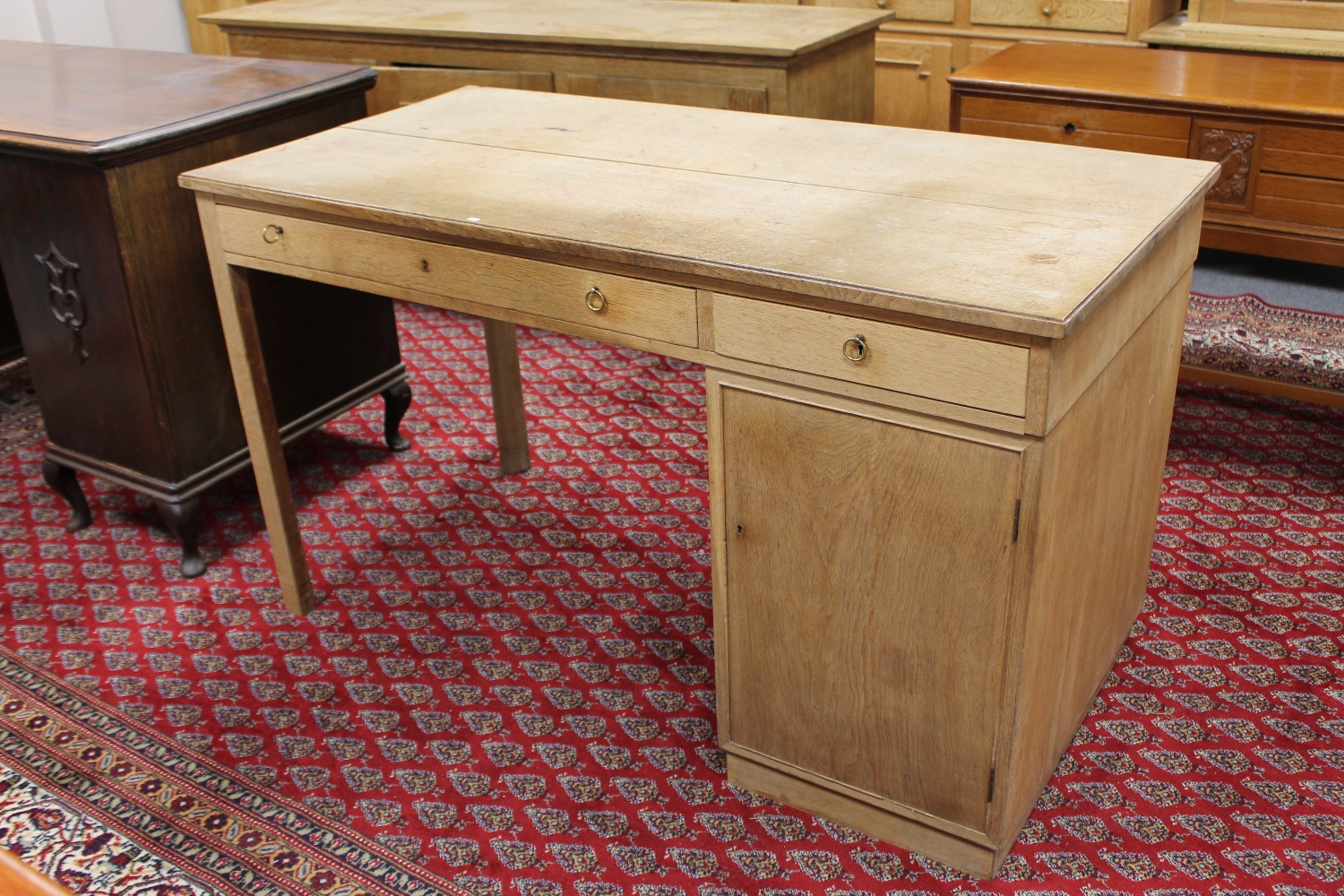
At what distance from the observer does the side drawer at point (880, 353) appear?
→ 4.94 feet

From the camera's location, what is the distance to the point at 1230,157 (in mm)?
3025

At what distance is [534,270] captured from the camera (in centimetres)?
188

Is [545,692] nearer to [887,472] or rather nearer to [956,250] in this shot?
[887,472]

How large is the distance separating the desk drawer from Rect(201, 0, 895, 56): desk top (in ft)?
5.10

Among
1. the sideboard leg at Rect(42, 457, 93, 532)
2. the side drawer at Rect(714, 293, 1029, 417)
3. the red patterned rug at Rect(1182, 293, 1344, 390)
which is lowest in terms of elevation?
the sideboard leg at Rect(42, 457, 93, 532)

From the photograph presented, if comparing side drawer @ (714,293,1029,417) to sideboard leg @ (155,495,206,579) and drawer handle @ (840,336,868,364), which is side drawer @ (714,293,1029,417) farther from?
sideboard leg @ (155,495,206,579)

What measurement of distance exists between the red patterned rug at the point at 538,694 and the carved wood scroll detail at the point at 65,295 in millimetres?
546

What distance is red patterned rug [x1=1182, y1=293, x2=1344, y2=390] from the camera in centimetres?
A: 313

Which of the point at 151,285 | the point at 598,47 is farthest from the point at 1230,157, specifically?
the point at 151,285

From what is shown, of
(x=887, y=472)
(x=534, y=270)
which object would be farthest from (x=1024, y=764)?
(x=534, y=270)

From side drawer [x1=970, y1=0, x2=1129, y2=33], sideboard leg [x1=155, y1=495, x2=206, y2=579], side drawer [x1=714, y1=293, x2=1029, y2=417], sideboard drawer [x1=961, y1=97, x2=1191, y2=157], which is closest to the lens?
side drawer [x1=714, y1=293, x2=1029, y2=417]

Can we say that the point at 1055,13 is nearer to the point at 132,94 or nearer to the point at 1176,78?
the point at 1176,78

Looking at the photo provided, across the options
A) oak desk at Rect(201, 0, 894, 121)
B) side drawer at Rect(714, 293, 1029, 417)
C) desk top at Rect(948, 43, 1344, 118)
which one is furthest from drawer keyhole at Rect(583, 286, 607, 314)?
desk top at Rect(948, 43, 1344, 118)

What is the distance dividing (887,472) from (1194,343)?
1972 mm
